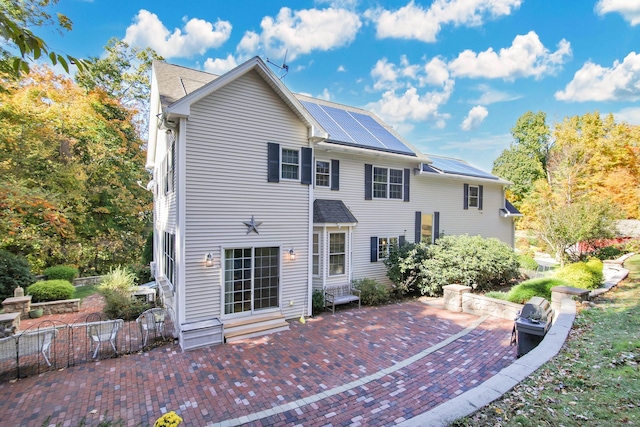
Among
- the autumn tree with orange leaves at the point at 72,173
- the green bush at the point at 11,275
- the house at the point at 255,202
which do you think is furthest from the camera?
the autumn tree with orange leaves at the point at 72,173

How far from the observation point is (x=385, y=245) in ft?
46.1

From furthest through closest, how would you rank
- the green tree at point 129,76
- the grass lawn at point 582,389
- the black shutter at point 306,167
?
1. the green tree at point 129,76
2. the black shutter at point 306,167
3. the grass lawn at point 582,389

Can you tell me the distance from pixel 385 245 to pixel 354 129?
5.60 meters

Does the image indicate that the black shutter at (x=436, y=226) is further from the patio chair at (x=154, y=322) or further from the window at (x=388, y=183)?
the patio chair at (x=154, y=322)

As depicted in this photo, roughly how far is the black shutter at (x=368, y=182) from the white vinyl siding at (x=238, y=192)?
3872 mm

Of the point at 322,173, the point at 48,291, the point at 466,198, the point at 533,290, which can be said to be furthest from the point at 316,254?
the point at 466,198

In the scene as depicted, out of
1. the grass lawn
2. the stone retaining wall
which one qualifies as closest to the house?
the stone retaining wall

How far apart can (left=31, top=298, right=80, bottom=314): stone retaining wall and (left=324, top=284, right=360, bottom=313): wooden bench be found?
31.0 ft

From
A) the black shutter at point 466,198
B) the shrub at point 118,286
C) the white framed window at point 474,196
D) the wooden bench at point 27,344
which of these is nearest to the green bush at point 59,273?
the shrub at point 118,286

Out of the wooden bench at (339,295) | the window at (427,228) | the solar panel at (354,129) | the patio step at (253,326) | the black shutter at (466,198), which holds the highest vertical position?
the solar panel at (354,129)

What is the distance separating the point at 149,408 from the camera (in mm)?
5344

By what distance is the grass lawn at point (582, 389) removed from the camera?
394 centimetres

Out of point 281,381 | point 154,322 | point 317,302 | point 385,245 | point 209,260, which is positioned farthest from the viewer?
point 385,245

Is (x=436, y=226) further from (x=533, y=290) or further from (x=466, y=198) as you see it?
(x=533, y=290)
